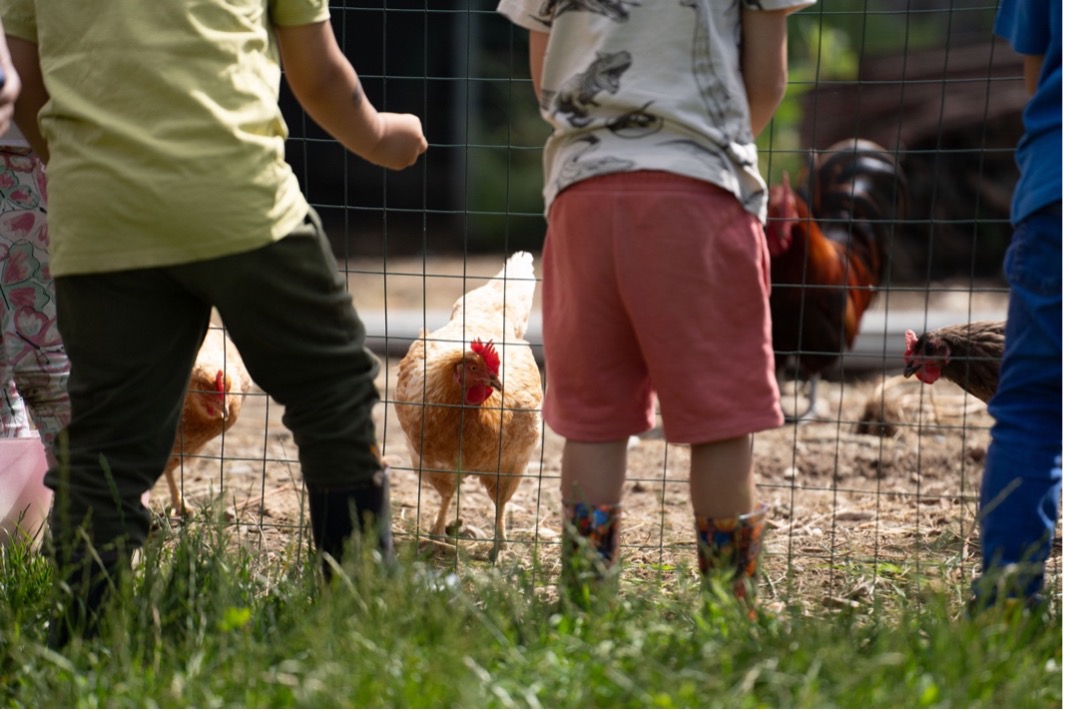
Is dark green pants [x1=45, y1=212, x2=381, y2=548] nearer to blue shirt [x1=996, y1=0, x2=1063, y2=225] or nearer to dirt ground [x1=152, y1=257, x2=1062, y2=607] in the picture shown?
dirt ground [x1=152, y1=257, x2=1062, y2=607]

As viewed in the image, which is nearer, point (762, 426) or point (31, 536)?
point (762, 426)

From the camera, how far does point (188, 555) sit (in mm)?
2320

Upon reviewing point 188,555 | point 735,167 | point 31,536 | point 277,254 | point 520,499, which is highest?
point 735,167

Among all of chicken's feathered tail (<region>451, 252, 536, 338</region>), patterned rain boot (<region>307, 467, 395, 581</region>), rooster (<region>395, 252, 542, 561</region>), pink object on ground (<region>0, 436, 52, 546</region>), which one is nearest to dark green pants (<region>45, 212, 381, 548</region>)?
patterned rain boot (<region>307, 467, 395, 581</region>)

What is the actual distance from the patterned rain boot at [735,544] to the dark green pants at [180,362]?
664mm

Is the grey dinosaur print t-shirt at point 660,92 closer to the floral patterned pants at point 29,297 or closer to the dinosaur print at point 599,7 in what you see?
the dinosaur print at point 599,7

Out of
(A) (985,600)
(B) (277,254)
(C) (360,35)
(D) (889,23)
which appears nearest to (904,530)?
(A) (985,600)

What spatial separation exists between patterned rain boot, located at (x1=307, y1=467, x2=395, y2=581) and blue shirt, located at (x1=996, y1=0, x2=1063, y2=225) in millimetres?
1335

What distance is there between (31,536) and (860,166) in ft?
17.1

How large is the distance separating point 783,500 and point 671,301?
7.54ft

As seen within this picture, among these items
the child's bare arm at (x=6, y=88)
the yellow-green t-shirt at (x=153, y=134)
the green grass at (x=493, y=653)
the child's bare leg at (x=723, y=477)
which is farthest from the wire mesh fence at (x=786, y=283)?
the child's bare arm at (x=6, y=88)

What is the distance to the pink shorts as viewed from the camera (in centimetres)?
206

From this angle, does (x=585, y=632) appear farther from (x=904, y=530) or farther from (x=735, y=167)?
(x=904, y=530)

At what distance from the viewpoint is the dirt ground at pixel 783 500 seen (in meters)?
3.02
